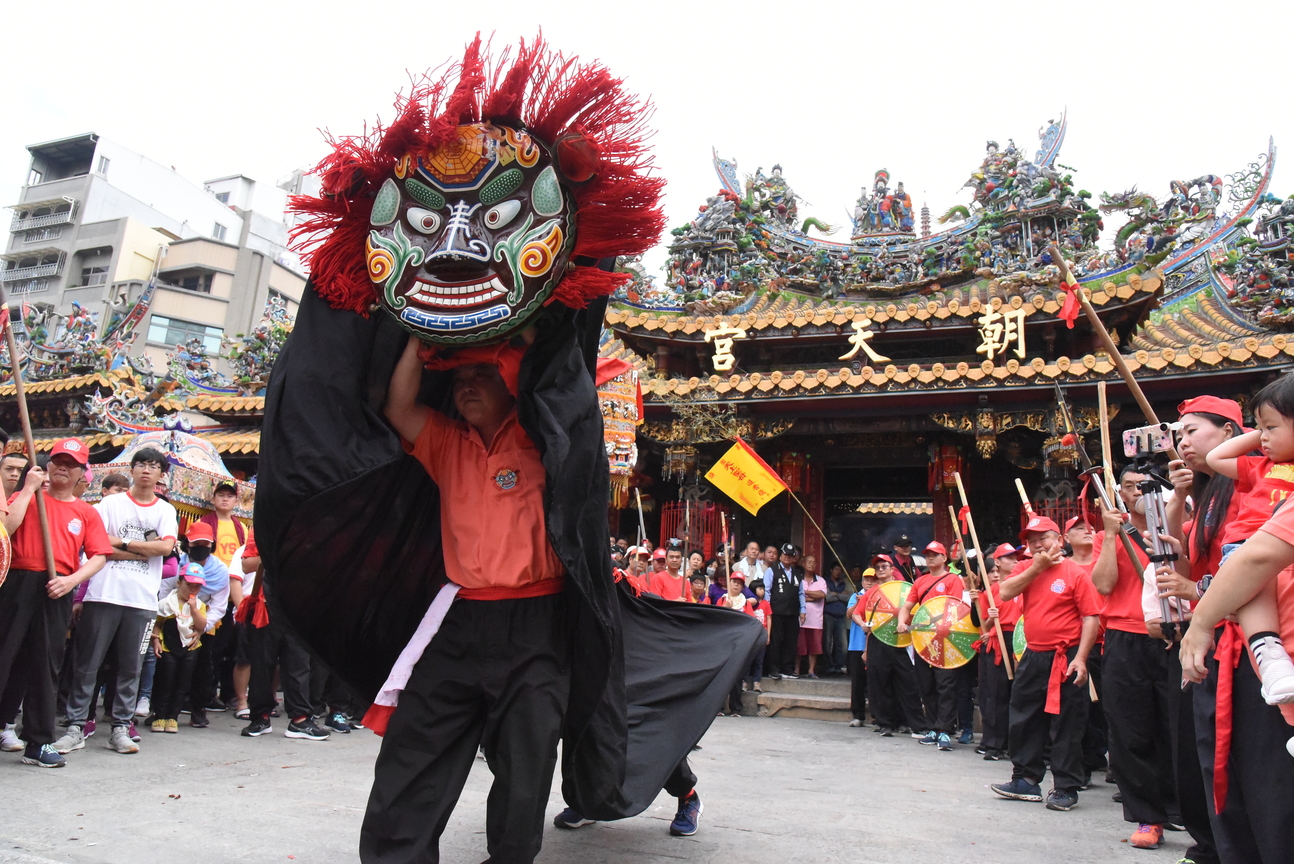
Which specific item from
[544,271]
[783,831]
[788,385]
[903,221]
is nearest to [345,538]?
[544,271]

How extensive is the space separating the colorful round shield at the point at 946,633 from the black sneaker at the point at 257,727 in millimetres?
4898

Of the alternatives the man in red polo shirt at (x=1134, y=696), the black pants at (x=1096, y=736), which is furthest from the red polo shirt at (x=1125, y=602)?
the black pants at (x=1096, y=736)

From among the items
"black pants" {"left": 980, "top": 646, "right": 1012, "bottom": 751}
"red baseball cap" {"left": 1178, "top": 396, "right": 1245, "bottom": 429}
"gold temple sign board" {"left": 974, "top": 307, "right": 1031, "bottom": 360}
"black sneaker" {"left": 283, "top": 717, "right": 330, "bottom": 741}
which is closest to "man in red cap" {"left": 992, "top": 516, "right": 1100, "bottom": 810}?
"black pants" {"left": 980, "top": 646, "right": 1012, "bottom": 751}

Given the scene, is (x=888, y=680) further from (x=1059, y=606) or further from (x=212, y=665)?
(x=212, y=665)

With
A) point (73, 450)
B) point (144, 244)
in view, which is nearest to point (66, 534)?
point (73, 450)

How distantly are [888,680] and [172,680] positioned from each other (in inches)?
226

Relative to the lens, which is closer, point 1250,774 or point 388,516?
point 1250,774

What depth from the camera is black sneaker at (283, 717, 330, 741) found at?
577 centimetres

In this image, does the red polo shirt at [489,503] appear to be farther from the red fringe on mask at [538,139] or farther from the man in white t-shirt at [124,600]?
the man in white t-shirt at [124,600]

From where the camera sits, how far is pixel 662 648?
3.19 m

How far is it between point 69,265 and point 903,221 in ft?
116

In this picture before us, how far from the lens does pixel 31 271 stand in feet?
126

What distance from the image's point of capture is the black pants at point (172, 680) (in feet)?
18.8

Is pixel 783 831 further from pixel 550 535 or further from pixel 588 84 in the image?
pixel 588 84
